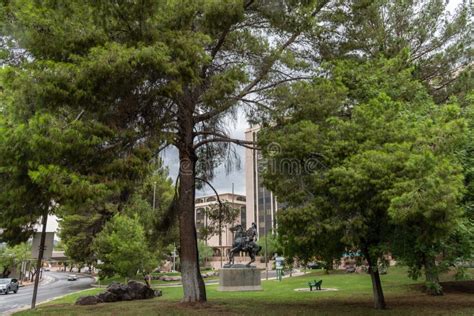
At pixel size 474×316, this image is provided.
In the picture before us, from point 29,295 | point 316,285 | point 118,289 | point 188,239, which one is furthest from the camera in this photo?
point 29,295

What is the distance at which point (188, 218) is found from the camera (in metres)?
15.3

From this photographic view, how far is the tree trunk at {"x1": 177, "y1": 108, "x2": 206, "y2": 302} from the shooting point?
48.7 ft

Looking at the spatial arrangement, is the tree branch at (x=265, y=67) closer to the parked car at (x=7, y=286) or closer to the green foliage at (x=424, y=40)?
the green foliage at (x=424, y=40)

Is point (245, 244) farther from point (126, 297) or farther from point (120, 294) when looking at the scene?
point (120, 294)

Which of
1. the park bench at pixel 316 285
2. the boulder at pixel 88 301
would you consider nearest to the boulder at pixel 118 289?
the boulder at pixel 88 301

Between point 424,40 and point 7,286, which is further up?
point 424,40

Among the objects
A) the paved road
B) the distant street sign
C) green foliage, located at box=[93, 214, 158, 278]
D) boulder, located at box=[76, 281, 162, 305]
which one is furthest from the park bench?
the paved road

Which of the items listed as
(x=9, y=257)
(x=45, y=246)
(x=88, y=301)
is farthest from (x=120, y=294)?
(x=9, y=257)

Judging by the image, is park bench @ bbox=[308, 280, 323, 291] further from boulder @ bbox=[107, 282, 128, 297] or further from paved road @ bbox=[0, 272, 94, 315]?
paved road @ bbox=[0, 272, 94, 315]

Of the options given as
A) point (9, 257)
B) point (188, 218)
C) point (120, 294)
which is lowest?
point (120, 294)

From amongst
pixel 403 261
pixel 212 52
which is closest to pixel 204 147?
pixel 212 52

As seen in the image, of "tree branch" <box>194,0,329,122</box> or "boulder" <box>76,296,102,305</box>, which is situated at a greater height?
"tree branch" <box>194,0,329,122</box>

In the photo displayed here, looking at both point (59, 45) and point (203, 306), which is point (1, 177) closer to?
point (59, 45)

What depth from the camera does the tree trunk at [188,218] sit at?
48.7 feet
